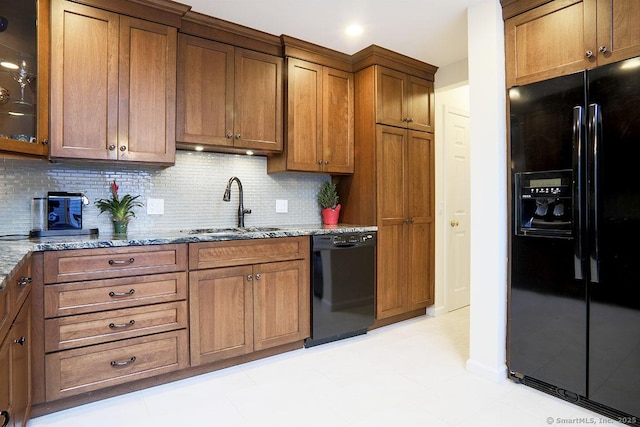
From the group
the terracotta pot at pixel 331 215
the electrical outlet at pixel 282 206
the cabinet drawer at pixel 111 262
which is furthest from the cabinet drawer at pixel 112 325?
the terracotta pot at pixel 331 215

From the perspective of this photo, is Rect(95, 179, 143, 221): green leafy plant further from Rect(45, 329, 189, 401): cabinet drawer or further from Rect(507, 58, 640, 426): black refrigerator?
Rect(507, 58, 640, 426): black refrigerator

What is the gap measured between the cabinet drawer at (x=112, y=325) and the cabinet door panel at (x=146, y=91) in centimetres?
97

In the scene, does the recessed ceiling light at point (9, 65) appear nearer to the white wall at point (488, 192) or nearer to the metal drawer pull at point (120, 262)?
the metal drawer pull at point (120, 262)

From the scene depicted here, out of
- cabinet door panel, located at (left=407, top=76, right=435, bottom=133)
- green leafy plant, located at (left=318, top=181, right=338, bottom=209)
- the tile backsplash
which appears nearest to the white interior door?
cabinet door panel, located at (left=407, top=76, right=435, bottom=133)

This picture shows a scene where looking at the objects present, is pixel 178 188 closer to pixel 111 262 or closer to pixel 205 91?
pixel 205 91

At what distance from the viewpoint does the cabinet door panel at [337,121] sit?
126 inches

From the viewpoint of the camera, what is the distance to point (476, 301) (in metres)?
2.40

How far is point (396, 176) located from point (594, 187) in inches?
62.9

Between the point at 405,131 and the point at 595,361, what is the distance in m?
2.21

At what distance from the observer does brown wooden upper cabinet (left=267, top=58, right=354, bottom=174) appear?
118 inches

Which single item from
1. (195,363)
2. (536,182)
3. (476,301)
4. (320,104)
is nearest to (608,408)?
(476,301)

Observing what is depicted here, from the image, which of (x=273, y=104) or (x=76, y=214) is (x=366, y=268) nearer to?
(x=273, y=104)

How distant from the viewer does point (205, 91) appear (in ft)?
8.71

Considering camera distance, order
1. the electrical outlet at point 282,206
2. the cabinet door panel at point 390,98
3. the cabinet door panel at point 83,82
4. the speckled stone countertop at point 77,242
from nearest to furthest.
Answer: the speckled stone countertop at point 77,242
the cabinet door panel at point 83,82
the cabinet door panel at point 390,98
the electrical outlet at point 282,206
